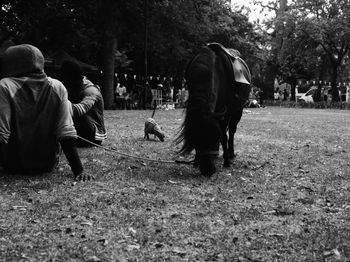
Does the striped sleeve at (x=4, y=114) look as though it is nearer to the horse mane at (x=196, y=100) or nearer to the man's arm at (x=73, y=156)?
the man's arm at (x=73, y=156)

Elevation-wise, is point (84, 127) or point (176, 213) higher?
point (84, 127)

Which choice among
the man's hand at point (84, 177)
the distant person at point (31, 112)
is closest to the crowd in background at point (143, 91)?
the man's hand at point (84, 177)

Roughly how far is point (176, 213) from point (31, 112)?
2214mm

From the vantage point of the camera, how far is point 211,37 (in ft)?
124

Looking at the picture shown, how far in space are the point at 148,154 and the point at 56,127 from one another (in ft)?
9.76

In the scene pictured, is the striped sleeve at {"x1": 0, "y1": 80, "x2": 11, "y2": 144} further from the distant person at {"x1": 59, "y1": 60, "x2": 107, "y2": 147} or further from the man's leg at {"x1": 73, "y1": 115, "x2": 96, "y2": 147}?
the man's leg at {"x1": 73, "y1": 115, "x2": 96, "y2": 147}

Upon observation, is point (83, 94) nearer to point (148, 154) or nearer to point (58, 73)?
point (58, 73)

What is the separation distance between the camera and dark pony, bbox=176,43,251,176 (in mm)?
5887

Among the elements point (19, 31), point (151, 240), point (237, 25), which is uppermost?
point (237, 25)

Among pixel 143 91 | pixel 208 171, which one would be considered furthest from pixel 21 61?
pixel 143 91

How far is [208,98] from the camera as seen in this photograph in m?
5.97

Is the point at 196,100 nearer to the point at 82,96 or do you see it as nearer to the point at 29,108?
the point at 29,108

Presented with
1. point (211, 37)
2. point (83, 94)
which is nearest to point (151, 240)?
point (83, 94)

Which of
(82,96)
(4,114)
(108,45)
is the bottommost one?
(4,114)
